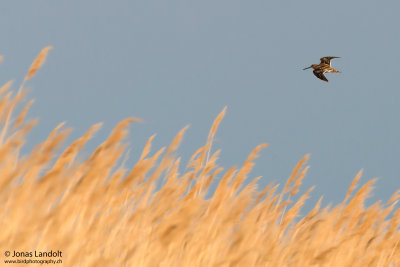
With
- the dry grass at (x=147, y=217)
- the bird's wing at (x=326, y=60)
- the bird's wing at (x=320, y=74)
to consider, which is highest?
the bird's wing at (x=326, y=60)

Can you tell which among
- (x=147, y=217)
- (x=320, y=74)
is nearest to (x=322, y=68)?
(x=320, y=74)

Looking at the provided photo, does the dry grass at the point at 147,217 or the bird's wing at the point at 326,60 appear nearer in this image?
the dry grass at the point at 147,217

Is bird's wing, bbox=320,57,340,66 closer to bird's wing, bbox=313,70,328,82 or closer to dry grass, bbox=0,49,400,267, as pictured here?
bird's wing, bbox=313,70,328,82

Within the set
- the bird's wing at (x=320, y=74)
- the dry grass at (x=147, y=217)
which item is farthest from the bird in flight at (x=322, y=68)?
the dry grass at (x=147, y=217)

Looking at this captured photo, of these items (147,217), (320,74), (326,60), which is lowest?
(147,217)

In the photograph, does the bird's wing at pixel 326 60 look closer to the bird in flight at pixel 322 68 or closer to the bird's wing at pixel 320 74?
the bird in flight at pixel 322 68

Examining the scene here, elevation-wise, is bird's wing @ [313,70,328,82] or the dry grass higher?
bird's wing @ [313,70,328,82]

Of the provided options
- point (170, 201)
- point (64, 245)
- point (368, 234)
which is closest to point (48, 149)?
point (64, 245)

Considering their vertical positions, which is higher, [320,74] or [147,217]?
[320,74]

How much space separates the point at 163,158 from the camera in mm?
3258

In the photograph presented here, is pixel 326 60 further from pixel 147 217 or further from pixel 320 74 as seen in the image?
pixel 147 217

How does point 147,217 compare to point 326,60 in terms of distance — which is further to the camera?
point 326,60

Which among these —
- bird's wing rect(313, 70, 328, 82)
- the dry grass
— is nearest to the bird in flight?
bird's wing rect(313, 70, 328, 82)

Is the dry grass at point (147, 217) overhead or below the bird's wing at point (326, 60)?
below
